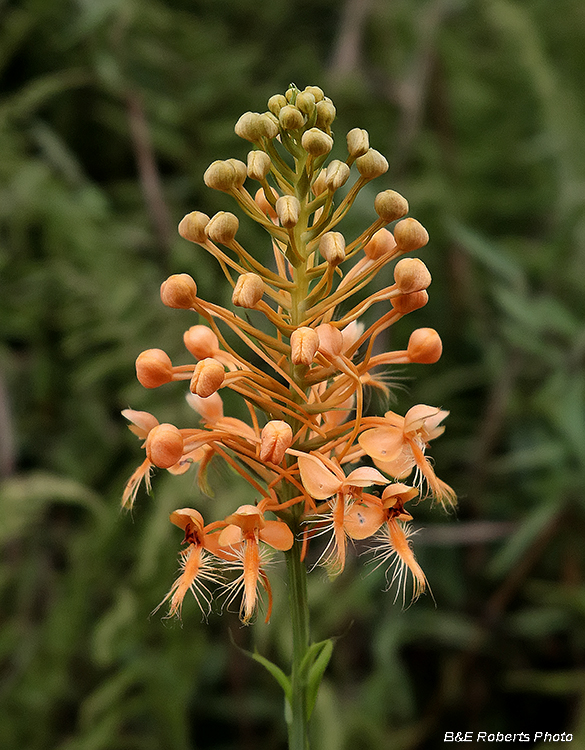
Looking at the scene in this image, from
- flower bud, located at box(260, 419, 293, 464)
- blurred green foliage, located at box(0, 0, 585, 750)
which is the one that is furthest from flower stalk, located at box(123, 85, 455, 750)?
blurred green foliage, located at box(0, 0, 585, 750)

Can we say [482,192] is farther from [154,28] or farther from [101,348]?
[101,348]

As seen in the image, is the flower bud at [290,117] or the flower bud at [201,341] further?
the flower bud at [201,341]

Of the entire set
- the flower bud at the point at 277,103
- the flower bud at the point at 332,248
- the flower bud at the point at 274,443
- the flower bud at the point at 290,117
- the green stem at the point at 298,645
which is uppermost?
the flower bud at the point at 277,103

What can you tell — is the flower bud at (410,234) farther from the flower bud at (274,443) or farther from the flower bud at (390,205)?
the flower bud at (274,443)

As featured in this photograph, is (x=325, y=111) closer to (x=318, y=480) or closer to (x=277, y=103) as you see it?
(x=277, y=103)

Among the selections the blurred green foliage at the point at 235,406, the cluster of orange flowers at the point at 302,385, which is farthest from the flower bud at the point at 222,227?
the blurred green foliage at the point at 235,406

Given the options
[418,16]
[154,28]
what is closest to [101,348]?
[154,28]
